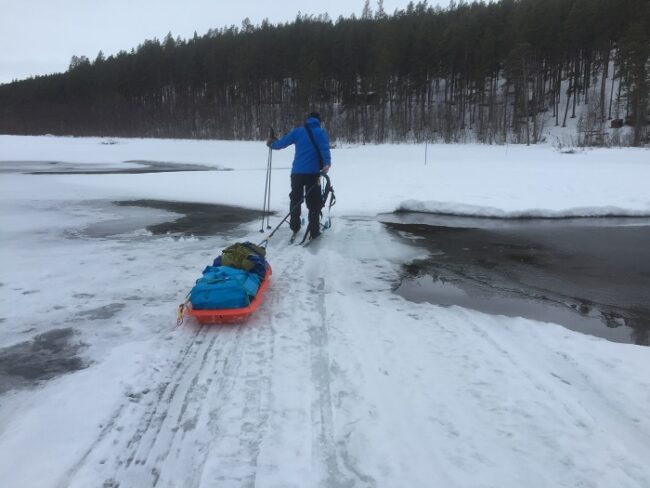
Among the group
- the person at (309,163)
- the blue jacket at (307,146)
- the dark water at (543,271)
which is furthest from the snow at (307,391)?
the blue jacket at (307,146)

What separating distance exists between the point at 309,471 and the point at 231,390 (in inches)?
36.8

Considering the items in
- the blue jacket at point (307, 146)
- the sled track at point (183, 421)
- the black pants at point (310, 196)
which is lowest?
the sled track at point (183, 421)

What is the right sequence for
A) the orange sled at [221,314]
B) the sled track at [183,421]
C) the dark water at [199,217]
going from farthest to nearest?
the dark water at [199,217]
the orange sled at [221,314]
the sled track at [183,421]

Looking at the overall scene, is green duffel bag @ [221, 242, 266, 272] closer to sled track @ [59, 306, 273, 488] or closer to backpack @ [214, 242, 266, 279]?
backpack @ [214, 242, 266, 279]

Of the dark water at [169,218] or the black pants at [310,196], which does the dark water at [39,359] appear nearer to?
the dark water at [169,218]

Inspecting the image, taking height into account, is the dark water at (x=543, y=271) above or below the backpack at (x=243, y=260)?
below

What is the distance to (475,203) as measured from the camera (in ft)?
36.1

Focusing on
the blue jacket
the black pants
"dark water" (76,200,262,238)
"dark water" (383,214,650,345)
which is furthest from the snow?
the blue jacket

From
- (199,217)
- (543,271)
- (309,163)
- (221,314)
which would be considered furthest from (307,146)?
(221,314)

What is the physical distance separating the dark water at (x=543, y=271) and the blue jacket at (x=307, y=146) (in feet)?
7.39

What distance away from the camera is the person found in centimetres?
754

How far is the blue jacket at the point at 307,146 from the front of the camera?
24.7 ft

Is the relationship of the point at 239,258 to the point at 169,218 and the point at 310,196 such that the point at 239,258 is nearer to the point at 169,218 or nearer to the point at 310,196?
the point at 310,196

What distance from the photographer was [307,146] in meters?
7.59
